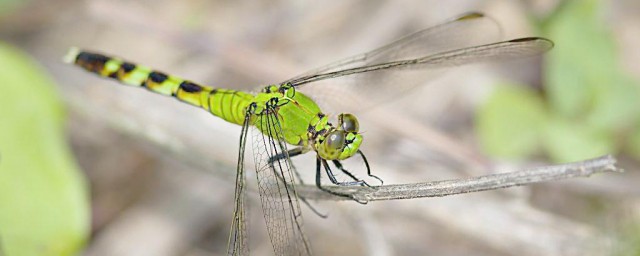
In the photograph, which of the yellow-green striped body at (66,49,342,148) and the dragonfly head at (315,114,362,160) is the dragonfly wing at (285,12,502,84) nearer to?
the yellow-green striped body at (66,49,342,148)

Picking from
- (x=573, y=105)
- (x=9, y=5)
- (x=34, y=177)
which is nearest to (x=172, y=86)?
(x=34, y=177)

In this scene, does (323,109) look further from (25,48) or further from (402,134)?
(25,48)

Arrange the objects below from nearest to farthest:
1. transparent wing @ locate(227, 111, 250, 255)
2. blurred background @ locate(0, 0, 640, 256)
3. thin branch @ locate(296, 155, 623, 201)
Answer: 1. thin branch @ locate(296, 155, 623, 201)
2. transparent wing @ locate(227, 111, 250, 255)
3. blurred background @ locate(0, 0, 640, 256)

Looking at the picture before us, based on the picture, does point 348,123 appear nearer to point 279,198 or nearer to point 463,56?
point 279,198

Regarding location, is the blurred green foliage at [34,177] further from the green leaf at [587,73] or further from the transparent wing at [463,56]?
the green leaf at [587,73]

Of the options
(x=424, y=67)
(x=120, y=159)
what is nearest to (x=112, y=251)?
(x=120, y=159)

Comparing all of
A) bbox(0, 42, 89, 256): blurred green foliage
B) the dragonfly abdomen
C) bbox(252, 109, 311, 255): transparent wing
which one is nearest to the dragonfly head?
bbox(252, 109, 311, 255): transparent wing
